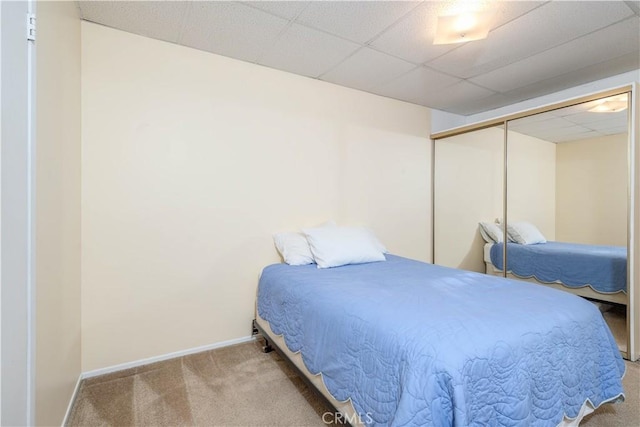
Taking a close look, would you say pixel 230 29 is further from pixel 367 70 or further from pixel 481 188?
pixel 481 188

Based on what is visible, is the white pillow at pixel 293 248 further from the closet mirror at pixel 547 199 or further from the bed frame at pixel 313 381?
the closet mirror at pixel 547 199

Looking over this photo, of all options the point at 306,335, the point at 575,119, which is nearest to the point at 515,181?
the point at 575,119

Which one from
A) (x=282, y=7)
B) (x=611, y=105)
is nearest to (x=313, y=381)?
(x=282, y=7)

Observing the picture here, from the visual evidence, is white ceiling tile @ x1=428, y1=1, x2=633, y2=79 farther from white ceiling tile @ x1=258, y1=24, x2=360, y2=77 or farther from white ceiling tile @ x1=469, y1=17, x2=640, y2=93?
white ceiling tile @ x1=258, y1=24, x2=360, y2=77

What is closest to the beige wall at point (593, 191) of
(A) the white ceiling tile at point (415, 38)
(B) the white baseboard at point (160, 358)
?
(A) the white ceiling tile at point (415, 38)

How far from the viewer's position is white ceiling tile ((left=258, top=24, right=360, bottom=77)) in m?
2.12

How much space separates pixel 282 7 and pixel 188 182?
4.53ft

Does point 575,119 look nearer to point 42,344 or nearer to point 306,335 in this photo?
point 306,335

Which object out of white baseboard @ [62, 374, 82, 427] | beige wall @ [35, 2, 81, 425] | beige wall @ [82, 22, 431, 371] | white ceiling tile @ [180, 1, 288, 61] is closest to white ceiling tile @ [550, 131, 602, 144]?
beige wall @ [82, 22, 431, 371]

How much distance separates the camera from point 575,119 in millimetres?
2543

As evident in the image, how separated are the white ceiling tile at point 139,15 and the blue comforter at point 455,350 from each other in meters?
1.98

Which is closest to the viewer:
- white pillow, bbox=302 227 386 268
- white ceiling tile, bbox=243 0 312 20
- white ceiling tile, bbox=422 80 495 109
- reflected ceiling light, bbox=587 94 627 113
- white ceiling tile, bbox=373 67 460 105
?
white ceiling tile, bbox=243 0 312 20

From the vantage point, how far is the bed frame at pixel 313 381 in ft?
4.19

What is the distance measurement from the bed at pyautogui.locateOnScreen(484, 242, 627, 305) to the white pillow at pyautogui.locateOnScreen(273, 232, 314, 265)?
2.07 m
